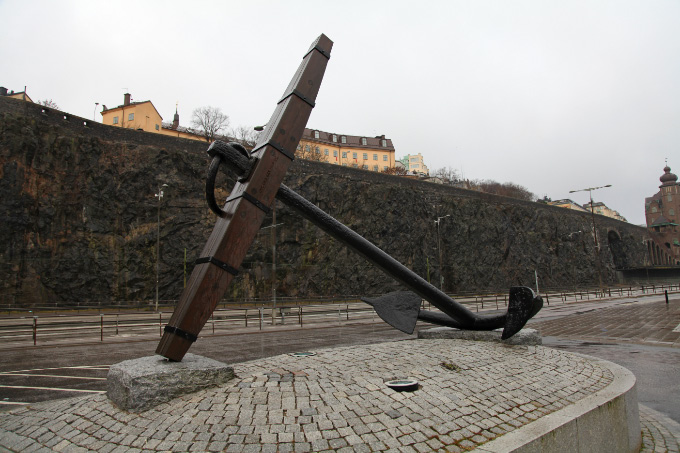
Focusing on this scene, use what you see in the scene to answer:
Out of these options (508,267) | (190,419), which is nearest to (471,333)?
(190,419)

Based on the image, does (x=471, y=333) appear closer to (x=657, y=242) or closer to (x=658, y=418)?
(x=658, y=418)

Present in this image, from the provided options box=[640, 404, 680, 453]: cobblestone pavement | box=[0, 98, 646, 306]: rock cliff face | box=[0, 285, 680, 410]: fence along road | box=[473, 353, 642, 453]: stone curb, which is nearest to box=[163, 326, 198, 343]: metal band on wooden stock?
box=[473, 353, 642, 453]: stone curb

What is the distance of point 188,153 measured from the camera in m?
32.9

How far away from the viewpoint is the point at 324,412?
3.03 meters

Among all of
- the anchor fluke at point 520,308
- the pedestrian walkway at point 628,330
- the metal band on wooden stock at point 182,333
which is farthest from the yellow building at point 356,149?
the metal band on wooden stock at point 182,333

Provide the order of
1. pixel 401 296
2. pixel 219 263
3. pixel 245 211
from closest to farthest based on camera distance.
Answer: pixel 219 263 → pixel 245 211 → pixel 401 296

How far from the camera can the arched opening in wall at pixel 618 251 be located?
74.9 metres

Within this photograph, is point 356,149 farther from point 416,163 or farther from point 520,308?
point 520,308

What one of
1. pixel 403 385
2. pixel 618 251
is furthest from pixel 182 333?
pixel 618 251

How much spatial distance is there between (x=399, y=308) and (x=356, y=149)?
74370mm

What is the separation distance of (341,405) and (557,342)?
923 centimetres

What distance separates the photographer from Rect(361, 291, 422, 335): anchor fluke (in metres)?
4.77

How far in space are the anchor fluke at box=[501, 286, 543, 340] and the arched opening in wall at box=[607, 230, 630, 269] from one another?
8328cm

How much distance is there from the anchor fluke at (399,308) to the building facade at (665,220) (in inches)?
4118
